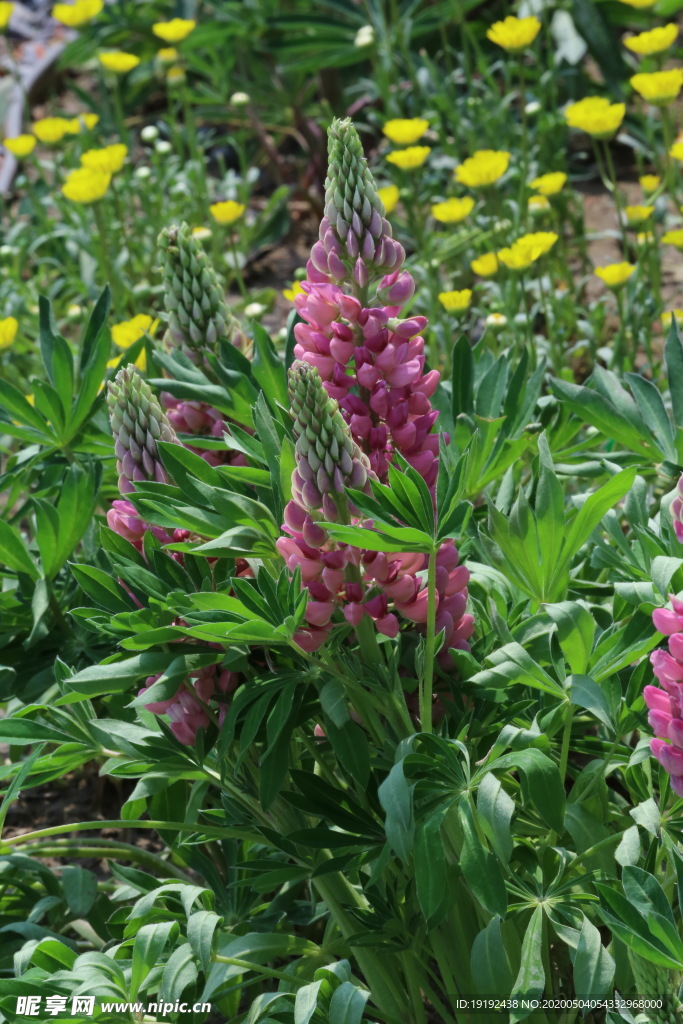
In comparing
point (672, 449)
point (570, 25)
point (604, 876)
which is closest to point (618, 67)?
point (570, 25)

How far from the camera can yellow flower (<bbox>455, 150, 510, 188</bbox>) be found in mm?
2580

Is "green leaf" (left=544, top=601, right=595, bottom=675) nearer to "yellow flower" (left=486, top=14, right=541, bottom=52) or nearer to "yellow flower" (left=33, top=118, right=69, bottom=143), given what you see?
"yellow flower" (left=486, top=14, right=541, bottom=52)

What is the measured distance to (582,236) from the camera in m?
3.41

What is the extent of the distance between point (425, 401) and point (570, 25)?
3306 mm

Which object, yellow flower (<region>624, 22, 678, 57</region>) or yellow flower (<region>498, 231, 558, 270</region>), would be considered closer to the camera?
yellow flower (<region>498, 231, 558, 270</region>)

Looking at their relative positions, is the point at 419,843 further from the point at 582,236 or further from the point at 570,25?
the point at 570,25

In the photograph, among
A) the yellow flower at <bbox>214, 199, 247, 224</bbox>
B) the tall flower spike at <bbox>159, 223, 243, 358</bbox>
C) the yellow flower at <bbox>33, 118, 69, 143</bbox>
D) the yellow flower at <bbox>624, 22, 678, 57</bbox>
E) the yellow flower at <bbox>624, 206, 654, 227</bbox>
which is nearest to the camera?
the tall flower spike at <bbox>159, 223, 243, 358</bbox>

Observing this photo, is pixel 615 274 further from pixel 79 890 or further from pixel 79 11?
pixel 79 11

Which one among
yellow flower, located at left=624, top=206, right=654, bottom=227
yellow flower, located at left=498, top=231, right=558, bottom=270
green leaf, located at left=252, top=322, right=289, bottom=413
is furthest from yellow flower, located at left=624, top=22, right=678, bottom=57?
green leaf, located at left=252, top=322, right=289, bottom=413

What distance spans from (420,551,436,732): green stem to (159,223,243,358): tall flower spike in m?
0.60

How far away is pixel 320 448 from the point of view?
1156mm

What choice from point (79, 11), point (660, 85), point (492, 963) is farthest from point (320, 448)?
point (79, 11)

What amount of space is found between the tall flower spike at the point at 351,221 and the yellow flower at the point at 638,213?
1397 millimetres

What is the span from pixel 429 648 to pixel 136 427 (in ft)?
1.50
